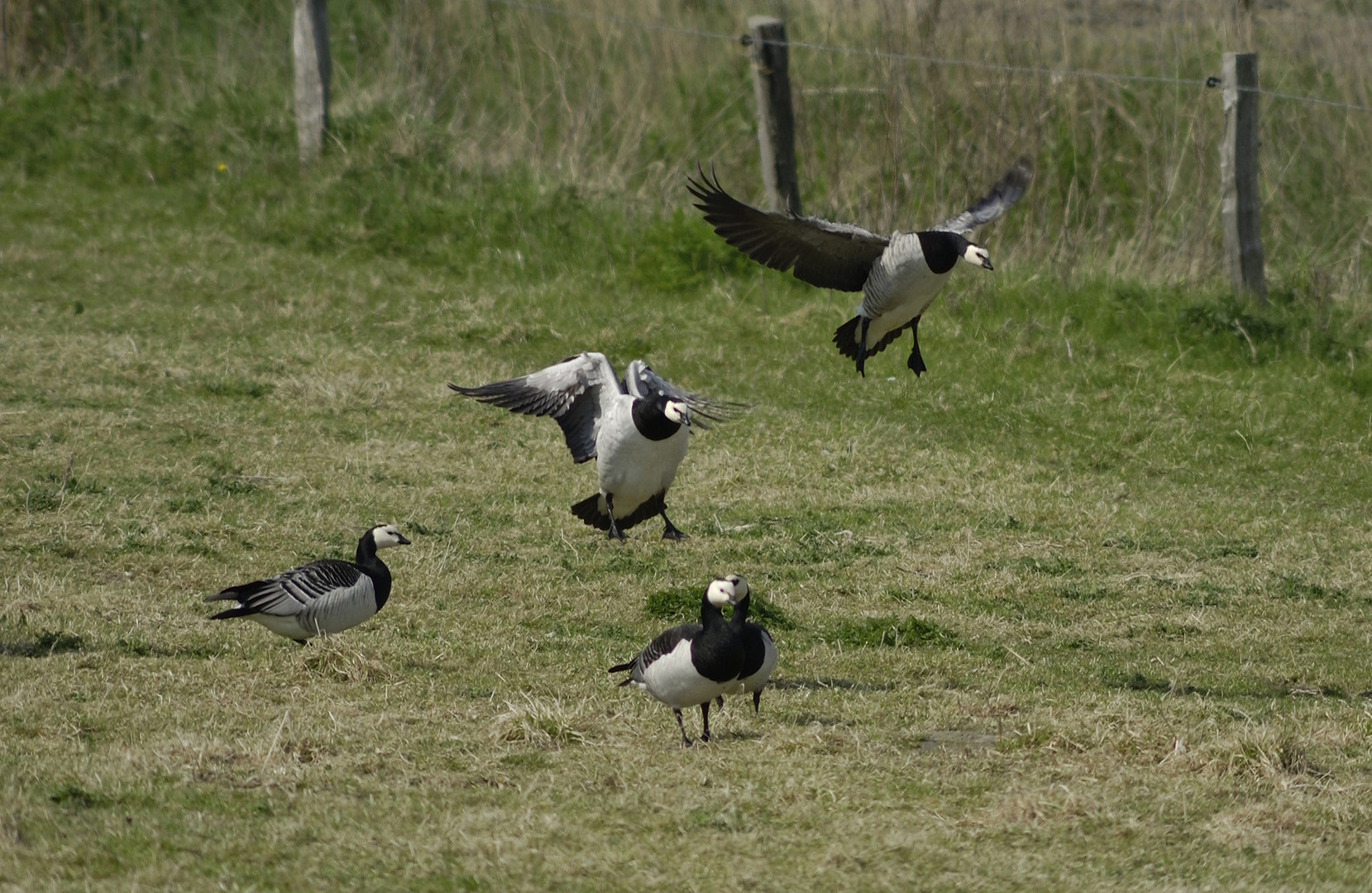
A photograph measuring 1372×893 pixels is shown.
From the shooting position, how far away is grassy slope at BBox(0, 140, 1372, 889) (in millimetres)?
5199

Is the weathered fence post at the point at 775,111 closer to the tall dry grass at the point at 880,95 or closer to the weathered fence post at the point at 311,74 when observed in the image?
the tall dry grass at the point at 880,95

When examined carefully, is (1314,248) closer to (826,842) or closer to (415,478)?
(415,478)

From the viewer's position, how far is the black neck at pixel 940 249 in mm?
7910

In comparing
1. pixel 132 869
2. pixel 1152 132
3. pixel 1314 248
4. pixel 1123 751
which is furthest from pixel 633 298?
pixel 132 869

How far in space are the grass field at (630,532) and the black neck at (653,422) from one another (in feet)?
2.69

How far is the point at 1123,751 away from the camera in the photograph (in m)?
5.98

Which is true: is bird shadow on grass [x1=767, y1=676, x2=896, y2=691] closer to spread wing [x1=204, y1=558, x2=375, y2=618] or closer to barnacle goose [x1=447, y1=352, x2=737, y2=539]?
barnacle goose [x1=447, y1=352, x2=737, y2=539]

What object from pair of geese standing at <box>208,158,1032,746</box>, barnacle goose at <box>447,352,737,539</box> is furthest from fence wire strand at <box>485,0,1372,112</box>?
barnacle goose at <box>447,352,737,539</box>

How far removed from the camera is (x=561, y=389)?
829 cm


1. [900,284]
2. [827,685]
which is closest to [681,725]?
[827,685]

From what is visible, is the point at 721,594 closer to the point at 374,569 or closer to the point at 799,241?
the point at 374,569

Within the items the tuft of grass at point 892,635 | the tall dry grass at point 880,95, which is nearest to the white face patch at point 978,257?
the tuft of grass at point 892,635

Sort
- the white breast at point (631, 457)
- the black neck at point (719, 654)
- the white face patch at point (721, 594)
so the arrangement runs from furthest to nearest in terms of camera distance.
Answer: the white breast at point (631, 457) → the white face patch at point (721, 594) → the black neck at point (719, 654)

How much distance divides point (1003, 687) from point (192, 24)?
14.7m
